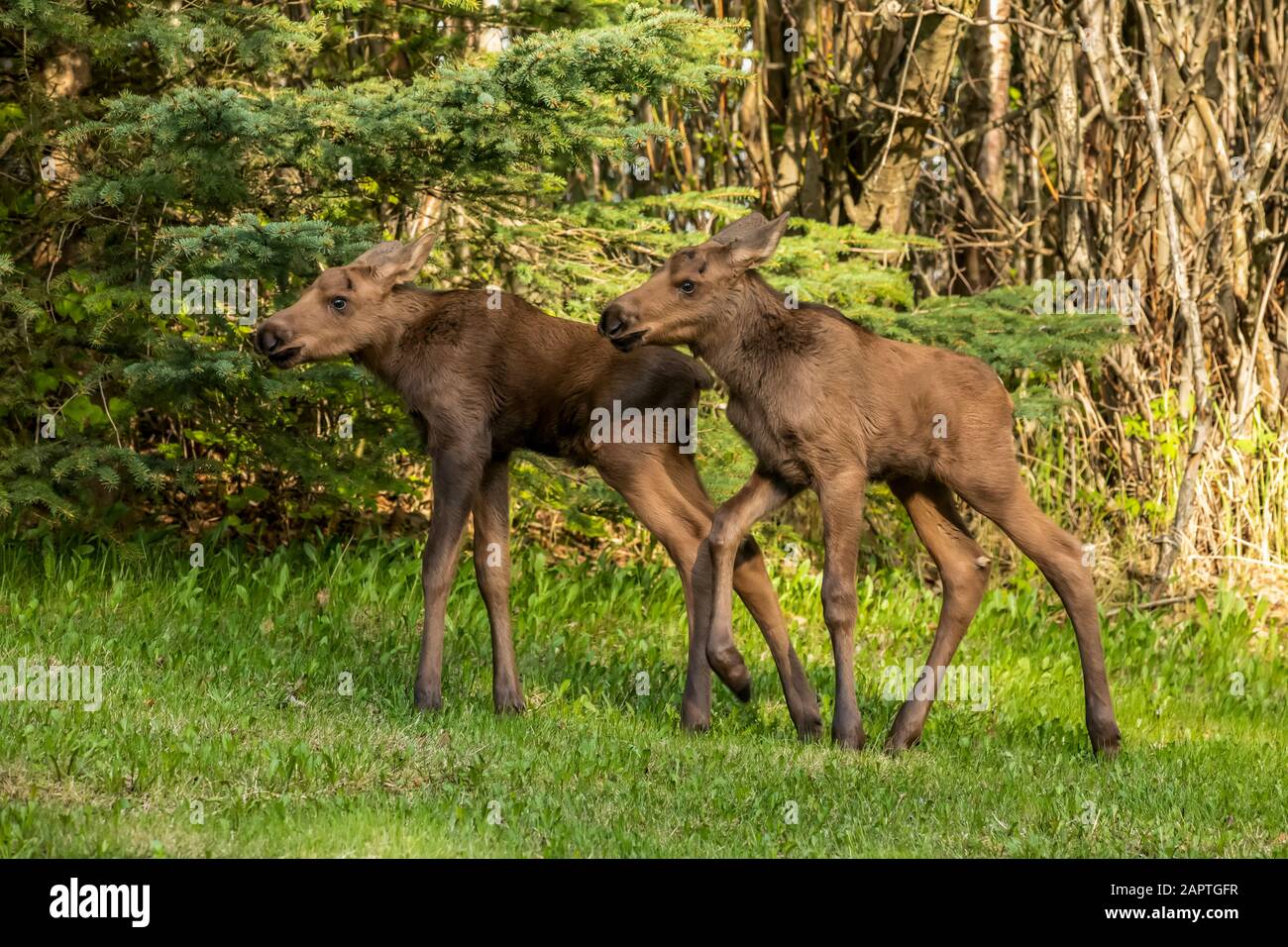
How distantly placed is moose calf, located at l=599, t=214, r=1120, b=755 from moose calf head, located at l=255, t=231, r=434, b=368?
1.32m

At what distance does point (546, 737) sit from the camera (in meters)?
7.13

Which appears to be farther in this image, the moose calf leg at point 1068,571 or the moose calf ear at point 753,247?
the moose calf leg at point 1068,571

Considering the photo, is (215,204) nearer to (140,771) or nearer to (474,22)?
(474,22)

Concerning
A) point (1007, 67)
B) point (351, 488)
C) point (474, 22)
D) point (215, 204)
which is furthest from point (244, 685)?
point (1007, 67)

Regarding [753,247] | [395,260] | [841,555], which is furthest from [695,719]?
[395,260]

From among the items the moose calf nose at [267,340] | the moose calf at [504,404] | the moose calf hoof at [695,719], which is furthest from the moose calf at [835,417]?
the moose calf nose at [267,340]

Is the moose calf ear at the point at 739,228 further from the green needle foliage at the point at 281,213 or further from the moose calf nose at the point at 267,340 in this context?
the moose calf nose at the point at 267,340

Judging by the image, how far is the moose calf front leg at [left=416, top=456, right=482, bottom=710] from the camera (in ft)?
24.6

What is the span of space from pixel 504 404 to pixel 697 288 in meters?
1.13

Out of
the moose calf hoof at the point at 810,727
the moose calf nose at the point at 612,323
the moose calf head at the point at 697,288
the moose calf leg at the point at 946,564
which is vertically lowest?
the moose calf hoof at the point at 810,727

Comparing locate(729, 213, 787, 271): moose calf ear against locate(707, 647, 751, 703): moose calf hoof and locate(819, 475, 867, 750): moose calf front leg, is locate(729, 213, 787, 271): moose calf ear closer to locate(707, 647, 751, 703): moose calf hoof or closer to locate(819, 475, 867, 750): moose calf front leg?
locate(819, 475, 867, 750): moose calf front leg

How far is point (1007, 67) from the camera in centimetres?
1377

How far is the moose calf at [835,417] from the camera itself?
7020 mm

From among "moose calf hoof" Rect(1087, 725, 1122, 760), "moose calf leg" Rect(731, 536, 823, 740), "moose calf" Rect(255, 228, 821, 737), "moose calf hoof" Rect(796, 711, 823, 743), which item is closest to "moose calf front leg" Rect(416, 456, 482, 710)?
"moose calf" Rect(255, 228, 821, 737)
